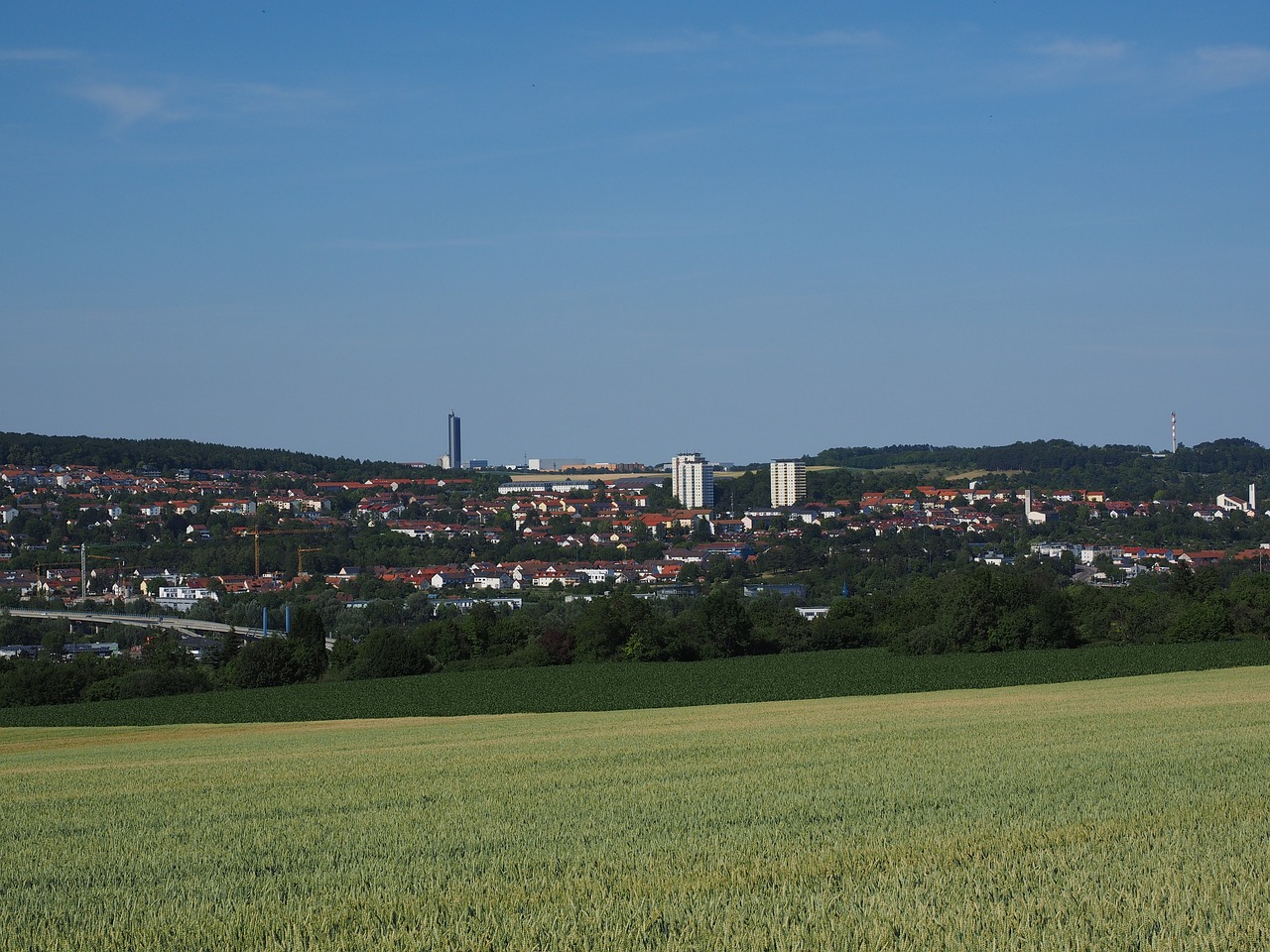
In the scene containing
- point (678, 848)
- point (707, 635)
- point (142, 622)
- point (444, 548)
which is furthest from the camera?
point (444, 548)

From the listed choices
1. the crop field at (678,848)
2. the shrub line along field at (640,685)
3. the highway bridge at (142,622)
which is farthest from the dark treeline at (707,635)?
the crop field at (678,848)

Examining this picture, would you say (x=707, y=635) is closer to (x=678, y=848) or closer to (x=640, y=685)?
(x=640, y=685)

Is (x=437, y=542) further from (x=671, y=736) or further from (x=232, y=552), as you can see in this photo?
(x=671, y=736)

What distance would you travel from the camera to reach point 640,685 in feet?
177

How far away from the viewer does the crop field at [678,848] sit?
741 cm

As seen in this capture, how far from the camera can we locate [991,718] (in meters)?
25.0

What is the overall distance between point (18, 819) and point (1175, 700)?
26.6 meters

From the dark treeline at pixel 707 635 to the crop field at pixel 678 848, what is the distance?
44612mm

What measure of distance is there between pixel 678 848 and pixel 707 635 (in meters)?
60.0

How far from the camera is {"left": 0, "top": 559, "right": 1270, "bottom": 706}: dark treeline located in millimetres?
62844

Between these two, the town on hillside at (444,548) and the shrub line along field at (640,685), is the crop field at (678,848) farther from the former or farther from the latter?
the town on hillside at (444,548)

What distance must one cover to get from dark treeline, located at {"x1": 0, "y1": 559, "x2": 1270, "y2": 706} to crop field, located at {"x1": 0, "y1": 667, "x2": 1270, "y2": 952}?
146ft

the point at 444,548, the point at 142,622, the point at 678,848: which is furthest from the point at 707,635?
the point at 444,548

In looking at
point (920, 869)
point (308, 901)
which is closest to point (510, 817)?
point (308, 901)
